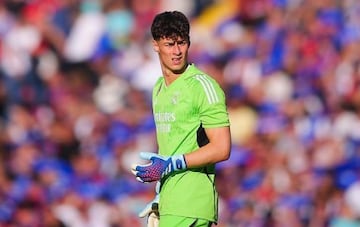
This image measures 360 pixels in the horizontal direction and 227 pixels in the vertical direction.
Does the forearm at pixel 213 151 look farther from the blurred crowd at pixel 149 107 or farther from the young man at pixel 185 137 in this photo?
the blurred crowd at pixel 149 107

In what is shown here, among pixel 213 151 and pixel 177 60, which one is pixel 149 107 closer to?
pixel 177 60

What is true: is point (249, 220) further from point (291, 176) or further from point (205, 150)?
point (205, 150)

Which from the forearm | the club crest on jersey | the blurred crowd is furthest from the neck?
the blurred crowd

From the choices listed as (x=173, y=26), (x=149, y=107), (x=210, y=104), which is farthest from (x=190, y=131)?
(x=149, y=107)

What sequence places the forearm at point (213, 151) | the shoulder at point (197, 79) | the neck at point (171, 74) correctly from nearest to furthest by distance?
the forearm at point (213, 151), the shoulder at point (197, 79), the neck at point (171, 74)

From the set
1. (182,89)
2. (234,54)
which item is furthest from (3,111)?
(182,89)

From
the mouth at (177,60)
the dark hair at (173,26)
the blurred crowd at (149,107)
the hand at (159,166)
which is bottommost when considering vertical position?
the hand at (159,166)

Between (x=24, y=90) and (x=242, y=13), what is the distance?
265 cm

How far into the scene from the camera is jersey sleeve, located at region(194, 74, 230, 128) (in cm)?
537

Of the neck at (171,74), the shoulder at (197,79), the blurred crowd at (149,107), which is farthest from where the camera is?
the blurred crowd at (149,107)

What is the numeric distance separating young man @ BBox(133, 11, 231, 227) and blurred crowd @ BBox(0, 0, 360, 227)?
5.03 m

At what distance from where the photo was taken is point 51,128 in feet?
37.8

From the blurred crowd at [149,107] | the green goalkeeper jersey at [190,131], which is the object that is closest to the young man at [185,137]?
the green goalkeeper jersey at [190,131]

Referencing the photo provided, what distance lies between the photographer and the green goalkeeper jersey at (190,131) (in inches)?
213
